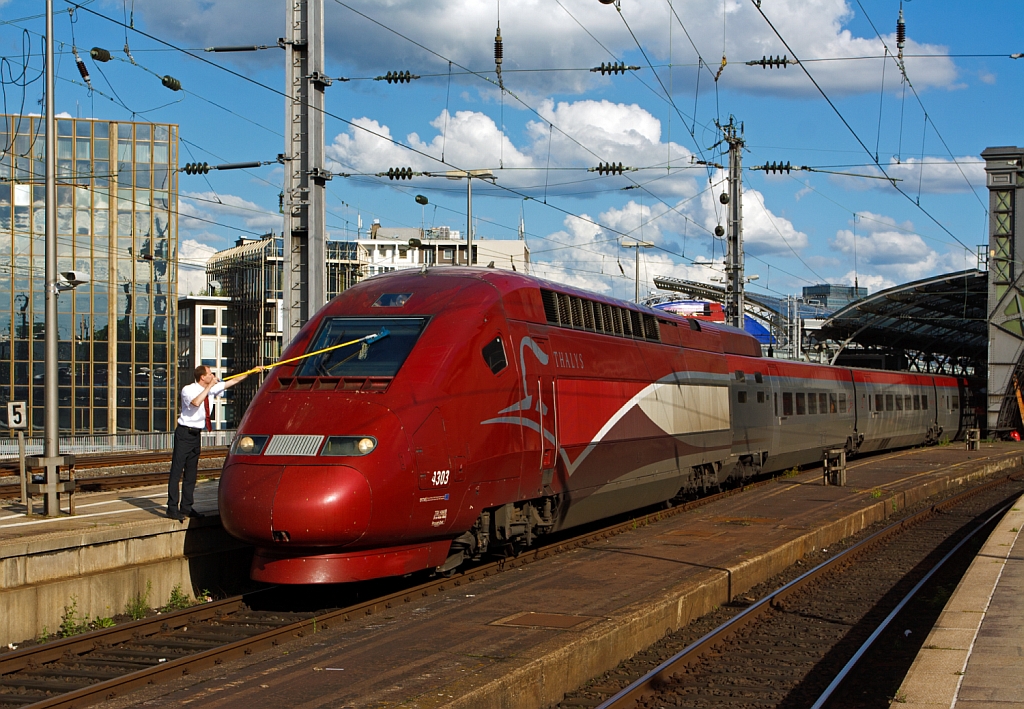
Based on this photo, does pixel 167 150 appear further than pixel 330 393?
Yes

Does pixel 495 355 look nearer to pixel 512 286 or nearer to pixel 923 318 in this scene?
pixel 512 286

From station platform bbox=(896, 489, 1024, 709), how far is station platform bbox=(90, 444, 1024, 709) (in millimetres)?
2542

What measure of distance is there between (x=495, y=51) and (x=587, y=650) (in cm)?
1405

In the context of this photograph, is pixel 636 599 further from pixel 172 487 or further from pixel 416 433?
pixel 172 487

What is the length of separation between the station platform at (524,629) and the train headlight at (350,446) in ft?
5.38

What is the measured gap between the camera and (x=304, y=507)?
10.2m

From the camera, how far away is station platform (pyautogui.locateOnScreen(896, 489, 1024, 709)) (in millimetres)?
7348

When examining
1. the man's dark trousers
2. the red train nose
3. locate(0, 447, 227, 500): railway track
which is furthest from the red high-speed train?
→ locate(0, 447, 227, 500): railway track

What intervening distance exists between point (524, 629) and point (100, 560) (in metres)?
4.66

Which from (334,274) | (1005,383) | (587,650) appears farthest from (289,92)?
(334,274)

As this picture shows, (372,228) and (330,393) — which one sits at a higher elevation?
(372,228)

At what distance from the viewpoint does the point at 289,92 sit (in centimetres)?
1816

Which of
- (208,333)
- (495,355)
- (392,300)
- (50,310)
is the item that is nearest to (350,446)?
(495,355)

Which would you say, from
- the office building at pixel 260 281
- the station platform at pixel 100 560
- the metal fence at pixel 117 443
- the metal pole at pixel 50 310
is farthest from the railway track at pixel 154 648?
the office building at pixel 260 281
